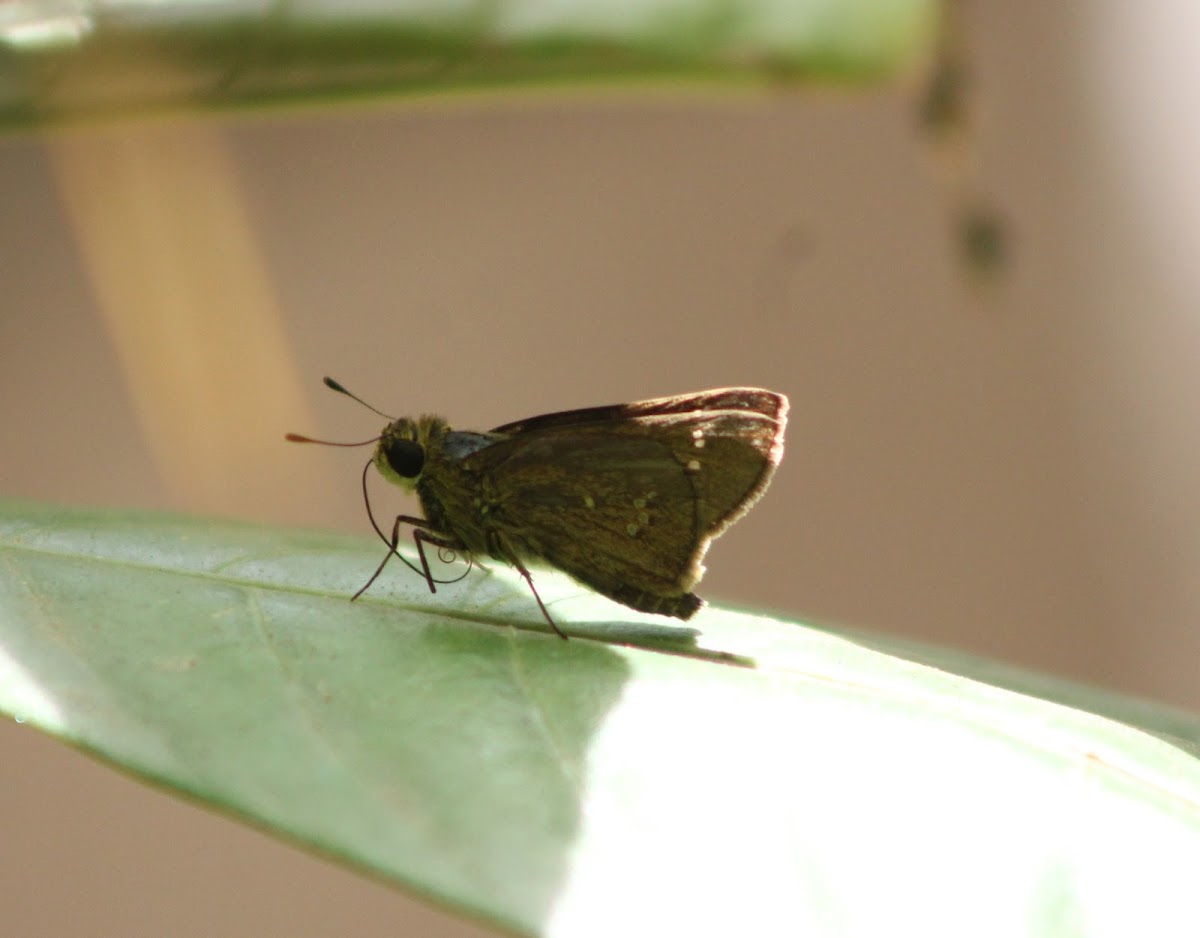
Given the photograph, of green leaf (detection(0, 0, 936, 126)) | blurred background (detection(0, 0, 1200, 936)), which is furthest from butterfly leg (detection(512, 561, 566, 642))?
blurred background (detection(0, 0, 1200, 936))

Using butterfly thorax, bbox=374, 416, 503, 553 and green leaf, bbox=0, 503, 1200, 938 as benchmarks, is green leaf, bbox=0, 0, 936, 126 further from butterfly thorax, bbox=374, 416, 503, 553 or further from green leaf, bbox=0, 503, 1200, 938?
green leaf, bbox=0, 503, 1200, 938

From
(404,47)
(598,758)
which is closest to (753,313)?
(404,47)

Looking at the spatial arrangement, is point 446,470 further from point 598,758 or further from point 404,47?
point 598,758

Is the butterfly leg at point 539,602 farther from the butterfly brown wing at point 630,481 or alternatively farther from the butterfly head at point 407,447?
the butterfly head at point 407,447

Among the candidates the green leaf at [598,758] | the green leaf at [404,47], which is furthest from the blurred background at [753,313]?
the green leaf at [598,758]

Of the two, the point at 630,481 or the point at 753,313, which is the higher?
the point at 630,481

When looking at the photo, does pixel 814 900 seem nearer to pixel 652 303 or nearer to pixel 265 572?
pixel 265 572
